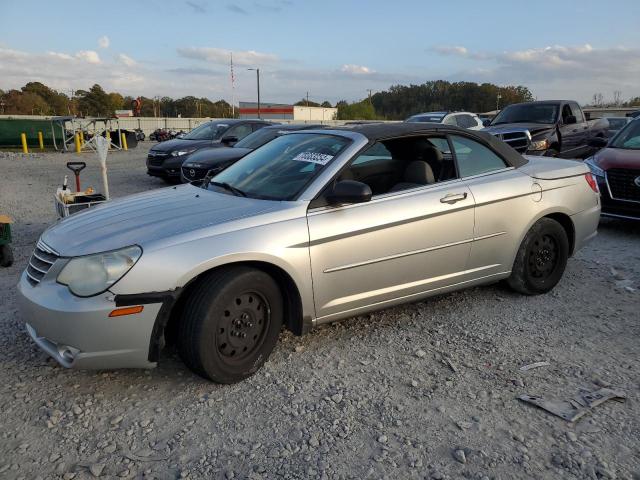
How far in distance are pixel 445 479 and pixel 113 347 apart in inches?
72.5

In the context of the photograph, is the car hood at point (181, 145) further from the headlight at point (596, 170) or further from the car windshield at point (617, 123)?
the car windshield at point (617, 123)

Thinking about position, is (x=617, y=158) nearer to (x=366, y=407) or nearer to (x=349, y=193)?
(x=349, y=193)

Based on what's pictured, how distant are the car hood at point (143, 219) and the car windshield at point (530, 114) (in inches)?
392

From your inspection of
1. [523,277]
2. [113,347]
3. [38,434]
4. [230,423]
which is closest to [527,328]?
[523,277]

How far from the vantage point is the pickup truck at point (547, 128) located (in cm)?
1084

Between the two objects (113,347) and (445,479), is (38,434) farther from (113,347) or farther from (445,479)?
(445,479)

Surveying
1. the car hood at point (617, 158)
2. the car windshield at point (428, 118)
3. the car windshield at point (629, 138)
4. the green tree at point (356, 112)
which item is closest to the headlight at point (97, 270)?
the car hood at point (617, 158)

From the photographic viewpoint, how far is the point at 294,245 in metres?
3.25

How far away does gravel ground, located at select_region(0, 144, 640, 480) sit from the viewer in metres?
2.50

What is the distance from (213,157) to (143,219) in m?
6.76

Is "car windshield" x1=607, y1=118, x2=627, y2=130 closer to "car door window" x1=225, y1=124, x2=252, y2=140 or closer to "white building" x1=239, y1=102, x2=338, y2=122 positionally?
"car door window" x1=225, y1=124, x2=252, y2=140

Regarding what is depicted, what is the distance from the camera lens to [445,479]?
7.82ft

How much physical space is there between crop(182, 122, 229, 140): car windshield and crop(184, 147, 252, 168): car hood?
254 cm

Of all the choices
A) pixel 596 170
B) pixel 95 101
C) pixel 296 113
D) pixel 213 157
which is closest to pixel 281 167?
pixel 596 170
